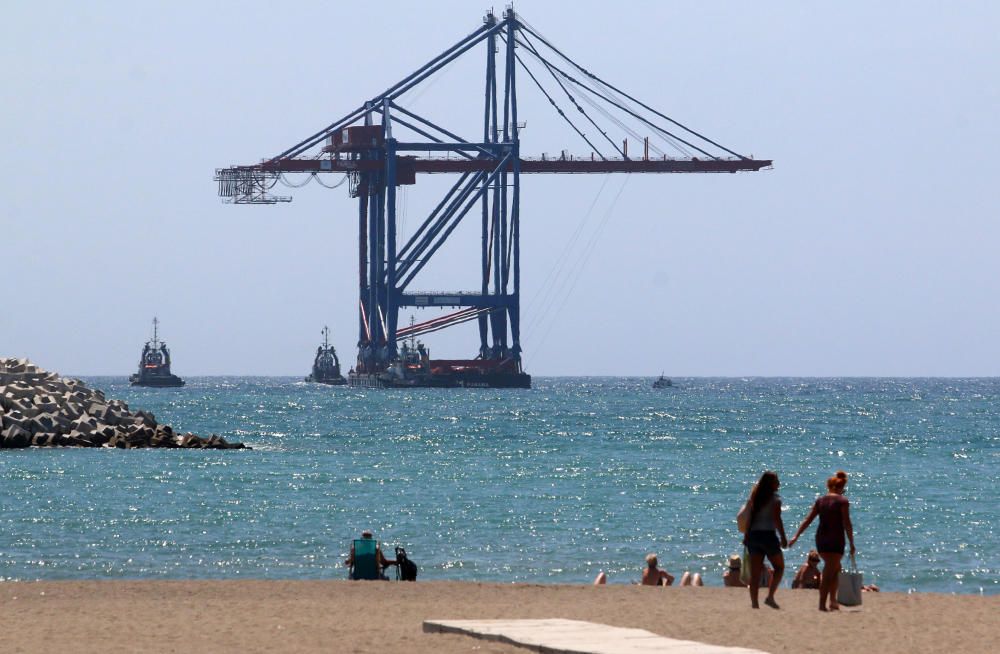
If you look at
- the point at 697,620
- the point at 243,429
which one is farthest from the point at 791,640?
the point at 243,429

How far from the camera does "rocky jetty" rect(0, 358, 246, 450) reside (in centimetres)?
4406

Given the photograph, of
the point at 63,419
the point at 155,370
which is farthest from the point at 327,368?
the point at 63,419

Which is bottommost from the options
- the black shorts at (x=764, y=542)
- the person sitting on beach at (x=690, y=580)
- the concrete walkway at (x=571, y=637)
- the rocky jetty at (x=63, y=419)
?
the person sitting on beach at (x=690, y=580)

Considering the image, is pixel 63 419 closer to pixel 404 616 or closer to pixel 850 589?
pixel 404 616

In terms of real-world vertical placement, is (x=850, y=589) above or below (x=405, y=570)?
above

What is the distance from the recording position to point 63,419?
45.7 m

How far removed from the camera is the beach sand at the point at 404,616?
39.9ft

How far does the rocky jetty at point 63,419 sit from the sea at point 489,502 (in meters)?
1.08

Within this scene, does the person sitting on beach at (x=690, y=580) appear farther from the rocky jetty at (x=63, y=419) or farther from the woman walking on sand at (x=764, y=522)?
the rocky jetty at (x=63, y=419)

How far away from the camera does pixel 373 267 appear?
10125 cm

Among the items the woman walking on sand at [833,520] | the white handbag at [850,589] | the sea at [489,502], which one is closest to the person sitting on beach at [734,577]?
the sea at [489,502]

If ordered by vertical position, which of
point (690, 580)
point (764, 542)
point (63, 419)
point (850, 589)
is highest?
point (63, 419)

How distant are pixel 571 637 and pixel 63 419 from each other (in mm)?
36113

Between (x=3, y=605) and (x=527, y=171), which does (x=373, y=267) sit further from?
(x=3, y=605)
